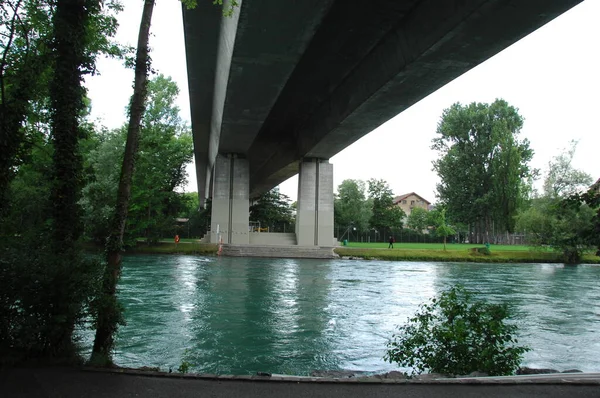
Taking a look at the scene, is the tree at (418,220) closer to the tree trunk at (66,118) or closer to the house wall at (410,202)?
the house wall at (410,202)

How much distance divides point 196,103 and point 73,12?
58.9 ft

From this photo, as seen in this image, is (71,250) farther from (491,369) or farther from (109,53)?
(491,369)

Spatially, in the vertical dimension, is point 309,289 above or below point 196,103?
below

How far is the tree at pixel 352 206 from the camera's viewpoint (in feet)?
252

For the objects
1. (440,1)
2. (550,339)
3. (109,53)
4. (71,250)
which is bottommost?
(550,339)

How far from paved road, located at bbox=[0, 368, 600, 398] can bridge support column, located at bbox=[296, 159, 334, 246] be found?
30.7m

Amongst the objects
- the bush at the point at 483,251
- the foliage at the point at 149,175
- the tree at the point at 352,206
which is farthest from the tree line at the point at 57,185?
the tree at the point at 352,206

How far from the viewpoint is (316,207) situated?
35.9 metres

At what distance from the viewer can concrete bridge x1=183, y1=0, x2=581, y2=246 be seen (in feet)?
35.1

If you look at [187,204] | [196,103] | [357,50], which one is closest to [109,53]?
[357,50]

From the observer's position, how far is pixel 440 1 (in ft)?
35.4

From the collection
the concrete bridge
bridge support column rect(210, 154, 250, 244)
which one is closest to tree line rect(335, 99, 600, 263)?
bridge support column rect(210, 154, 250, 244)

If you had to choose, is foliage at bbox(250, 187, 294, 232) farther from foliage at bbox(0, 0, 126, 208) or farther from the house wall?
the house wall

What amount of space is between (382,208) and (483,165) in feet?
75.4
